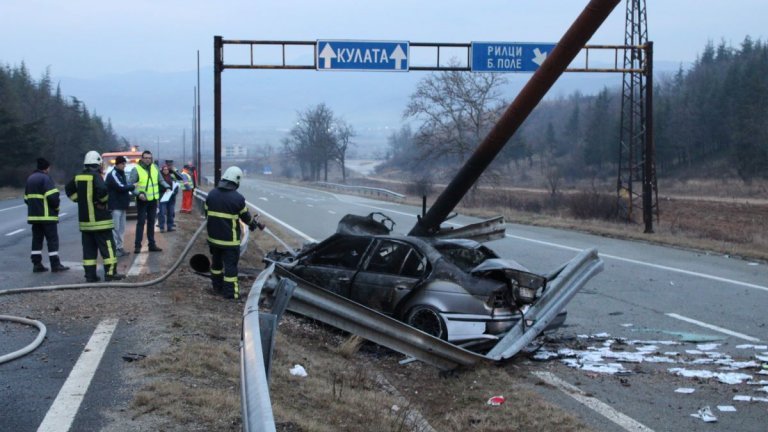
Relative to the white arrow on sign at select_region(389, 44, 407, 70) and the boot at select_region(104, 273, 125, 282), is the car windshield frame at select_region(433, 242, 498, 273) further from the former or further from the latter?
the white arrow on sign at select_region(389, 44, 407, 70)

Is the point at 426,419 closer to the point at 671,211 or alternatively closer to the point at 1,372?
the point at 1,372

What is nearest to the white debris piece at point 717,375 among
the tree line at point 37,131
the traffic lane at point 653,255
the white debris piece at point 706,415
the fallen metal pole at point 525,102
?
the white debris piece at point 706,415

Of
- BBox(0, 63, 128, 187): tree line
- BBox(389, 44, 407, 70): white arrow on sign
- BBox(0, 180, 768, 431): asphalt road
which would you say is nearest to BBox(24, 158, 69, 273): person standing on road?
BBox(0, 180, 768, 431): asphalt road

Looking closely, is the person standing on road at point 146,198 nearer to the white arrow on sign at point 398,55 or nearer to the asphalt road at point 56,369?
the asphalt road at point 56,369

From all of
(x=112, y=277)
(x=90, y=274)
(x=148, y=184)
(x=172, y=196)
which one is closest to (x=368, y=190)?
(x=172, y=196)

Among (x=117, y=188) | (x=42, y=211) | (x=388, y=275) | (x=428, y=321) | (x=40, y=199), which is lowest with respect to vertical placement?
(x=428, y=321)

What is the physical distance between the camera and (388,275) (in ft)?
30.4

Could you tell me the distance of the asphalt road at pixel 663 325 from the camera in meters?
6.63

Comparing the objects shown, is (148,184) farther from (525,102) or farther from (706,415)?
(706,415)

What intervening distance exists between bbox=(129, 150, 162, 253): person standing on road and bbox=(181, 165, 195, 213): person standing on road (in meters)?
9.00

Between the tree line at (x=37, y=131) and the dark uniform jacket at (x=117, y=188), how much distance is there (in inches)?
1936

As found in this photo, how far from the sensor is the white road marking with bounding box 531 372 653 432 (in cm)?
627

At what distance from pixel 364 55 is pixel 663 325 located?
494 inches

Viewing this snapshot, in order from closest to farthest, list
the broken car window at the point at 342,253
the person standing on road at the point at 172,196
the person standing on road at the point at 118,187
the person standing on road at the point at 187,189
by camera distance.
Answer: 1. the broken car window at the point at 342,253
2. the person standing on road at the point at 118,187
3. the person standing on road at the point at 172,196
4. the person standing on road at the point at 187,189
